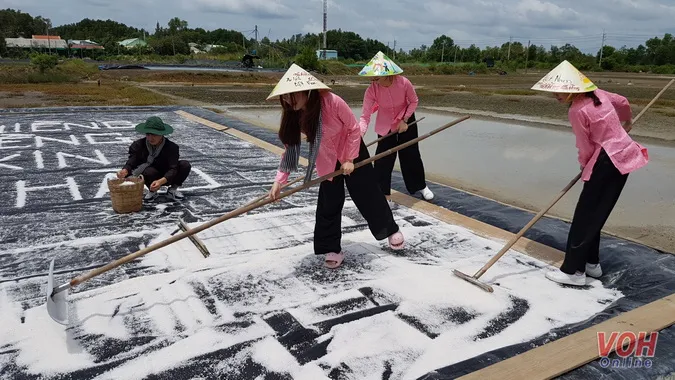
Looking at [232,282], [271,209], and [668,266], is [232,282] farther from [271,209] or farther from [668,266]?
[668,266]

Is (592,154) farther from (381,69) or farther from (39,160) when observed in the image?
(39,160)

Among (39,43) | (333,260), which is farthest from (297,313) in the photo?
(39,43)

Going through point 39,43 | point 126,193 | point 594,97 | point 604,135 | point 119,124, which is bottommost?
point 126,193

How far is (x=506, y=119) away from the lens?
11.3 metres

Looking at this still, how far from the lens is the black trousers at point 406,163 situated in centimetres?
395

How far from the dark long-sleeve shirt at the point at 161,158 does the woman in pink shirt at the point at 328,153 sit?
4.73 ft

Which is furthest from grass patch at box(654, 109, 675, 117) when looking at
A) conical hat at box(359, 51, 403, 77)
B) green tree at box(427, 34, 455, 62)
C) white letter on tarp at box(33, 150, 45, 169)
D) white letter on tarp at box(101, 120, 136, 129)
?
green tree at box(427, 34, 455, 62)

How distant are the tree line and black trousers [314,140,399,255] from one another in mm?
31085

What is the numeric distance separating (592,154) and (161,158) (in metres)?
2.97

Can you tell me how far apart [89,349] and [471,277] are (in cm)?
182

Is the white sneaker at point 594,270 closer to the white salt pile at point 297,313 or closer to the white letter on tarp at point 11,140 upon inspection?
the white salt pile at point 297,313

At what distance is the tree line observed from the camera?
4791cm

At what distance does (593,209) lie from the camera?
98.2 inches

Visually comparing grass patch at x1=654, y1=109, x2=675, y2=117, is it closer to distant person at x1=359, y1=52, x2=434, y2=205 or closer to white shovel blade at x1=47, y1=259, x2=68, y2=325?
distant person at x1=359, y1=52, x2=434, y2=205
